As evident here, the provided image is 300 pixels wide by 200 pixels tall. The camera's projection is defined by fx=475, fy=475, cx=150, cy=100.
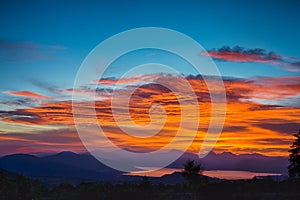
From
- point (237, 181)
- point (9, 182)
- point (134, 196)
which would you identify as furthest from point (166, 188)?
point (9, 182)

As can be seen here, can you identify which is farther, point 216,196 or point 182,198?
point 182,198

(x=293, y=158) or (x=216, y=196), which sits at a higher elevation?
(x=293, y=158)

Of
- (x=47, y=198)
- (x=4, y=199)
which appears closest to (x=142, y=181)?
(x=47, y=198)

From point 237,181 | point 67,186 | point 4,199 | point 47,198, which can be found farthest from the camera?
point 67,186

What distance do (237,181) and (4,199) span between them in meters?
46.5

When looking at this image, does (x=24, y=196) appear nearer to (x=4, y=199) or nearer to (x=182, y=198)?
(x=4, y=199)

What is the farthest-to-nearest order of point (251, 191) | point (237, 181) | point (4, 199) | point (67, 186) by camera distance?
1. point (67, 186)
2. point (4, 199)
3. point (237, 181)
4. point (251, 191)

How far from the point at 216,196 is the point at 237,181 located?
253 inches

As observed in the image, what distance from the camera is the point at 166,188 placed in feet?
329

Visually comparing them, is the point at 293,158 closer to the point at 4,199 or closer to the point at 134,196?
the point at 134,196

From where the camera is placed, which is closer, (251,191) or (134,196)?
(251,191)

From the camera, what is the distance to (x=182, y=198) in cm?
8594

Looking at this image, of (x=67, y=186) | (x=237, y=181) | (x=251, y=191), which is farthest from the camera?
(x=67, y=186)

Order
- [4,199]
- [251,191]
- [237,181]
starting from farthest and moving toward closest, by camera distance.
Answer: [4,199] < [237,181] < [251,191]
